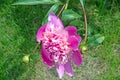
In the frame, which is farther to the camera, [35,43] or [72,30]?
[35,43]

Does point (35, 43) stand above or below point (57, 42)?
below

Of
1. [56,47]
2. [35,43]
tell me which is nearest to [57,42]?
[56,47]

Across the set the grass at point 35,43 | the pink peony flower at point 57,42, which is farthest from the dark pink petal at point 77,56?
the grass at point 35,43

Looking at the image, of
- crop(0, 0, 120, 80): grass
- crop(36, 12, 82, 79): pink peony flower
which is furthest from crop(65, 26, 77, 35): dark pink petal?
crop(0, 0, 120, 80): grass

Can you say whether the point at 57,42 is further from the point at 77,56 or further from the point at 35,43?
the point at 35,43

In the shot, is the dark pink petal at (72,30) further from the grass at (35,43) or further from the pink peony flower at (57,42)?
the grass at (35,43)

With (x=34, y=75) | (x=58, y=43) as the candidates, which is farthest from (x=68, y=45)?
(x=34, y=75)

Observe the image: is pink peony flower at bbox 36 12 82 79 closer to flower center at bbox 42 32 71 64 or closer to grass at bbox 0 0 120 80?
flower center at bbox 42 32 71 64
